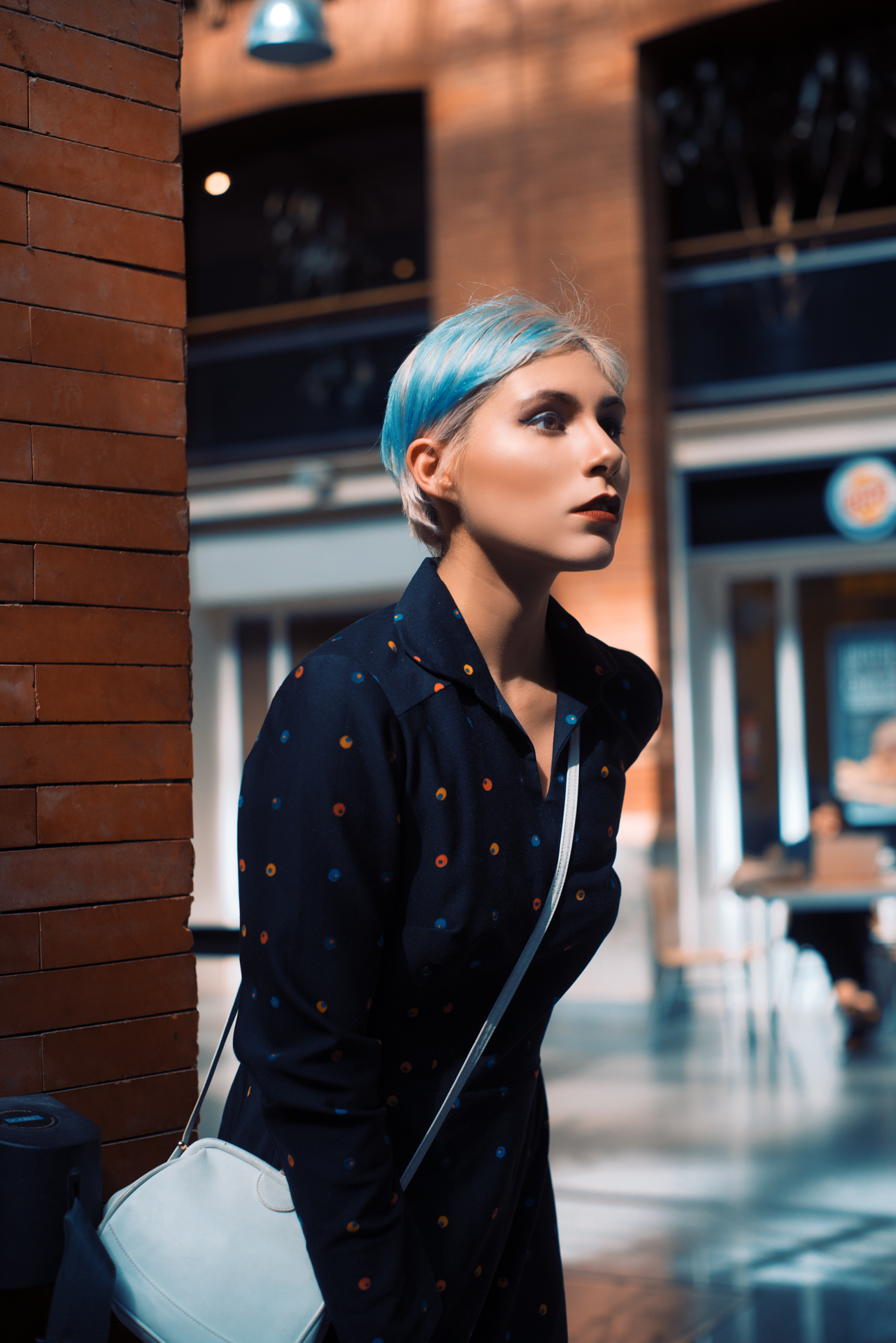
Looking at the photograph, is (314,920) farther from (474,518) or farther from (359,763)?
(474,518)

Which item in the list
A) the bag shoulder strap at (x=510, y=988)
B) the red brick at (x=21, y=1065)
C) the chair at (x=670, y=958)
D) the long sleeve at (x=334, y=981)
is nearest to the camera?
the long sleeve at (x=334, y=981)

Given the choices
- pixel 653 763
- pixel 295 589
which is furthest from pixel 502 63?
pixel 653 763

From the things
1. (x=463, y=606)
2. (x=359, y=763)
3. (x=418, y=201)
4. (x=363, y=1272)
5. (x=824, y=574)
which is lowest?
(x=363, y=1272)

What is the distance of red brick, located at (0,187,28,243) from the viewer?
2227 millimetres

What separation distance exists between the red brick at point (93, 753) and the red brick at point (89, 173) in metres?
0.90

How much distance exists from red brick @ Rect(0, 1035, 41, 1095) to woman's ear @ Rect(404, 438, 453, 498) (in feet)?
3.84

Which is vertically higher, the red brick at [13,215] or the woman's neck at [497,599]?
the red brick at [13,215]

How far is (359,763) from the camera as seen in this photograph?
1444 millimetres

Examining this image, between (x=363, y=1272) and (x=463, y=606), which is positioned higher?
(x=463, y=606)

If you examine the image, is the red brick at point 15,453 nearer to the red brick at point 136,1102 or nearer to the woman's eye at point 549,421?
the red brick at point 136,1102

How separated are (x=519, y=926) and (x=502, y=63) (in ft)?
31.6

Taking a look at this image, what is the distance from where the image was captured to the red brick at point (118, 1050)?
2.26 meters

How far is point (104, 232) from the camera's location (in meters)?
Answer: 2.36

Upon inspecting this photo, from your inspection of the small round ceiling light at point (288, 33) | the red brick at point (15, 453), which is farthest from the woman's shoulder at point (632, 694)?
the small round ceiling light at point (288, 33)
